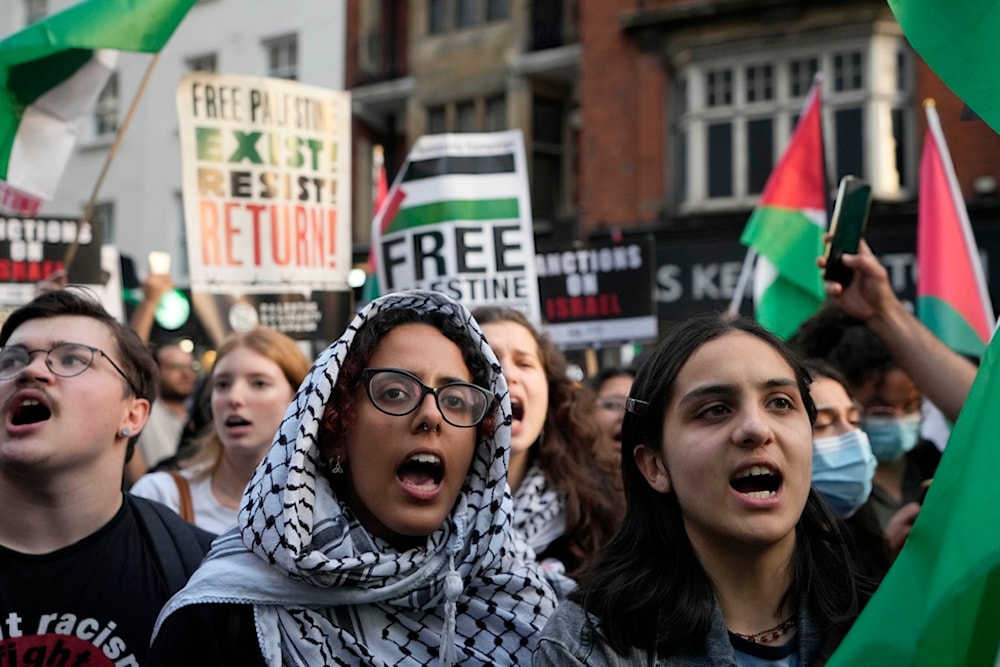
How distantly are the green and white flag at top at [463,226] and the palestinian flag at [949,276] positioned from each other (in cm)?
205

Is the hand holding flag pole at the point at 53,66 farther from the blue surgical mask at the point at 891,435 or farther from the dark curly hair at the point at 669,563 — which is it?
the blue surgical mask at the point at 891,435

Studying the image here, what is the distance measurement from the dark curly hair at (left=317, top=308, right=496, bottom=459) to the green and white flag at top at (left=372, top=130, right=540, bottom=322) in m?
2.46

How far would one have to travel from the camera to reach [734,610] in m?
2.08

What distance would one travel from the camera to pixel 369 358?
2.37 meters

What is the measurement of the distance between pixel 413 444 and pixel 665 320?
11933 mm

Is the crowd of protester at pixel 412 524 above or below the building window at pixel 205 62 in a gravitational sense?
below

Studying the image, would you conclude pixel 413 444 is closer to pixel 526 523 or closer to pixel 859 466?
pixel 526 523

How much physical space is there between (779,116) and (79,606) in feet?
42.9

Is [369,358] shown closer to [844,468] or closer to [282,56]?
[844,468]

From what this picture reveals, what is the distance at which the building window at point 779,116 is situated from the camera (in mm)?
13578

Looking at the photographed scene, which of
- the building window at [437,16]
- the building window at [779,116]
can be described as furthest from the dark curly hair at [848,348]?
the building window at [437,16]

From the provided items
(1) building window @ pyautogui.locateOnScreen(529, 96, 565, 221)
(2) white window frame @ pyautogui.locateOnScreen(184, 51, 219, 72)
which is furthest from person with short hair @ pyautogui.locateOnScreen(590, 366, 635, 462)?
(2) white window frame @ pyautogui.locateOnScreen(184, 51, 219, 72)

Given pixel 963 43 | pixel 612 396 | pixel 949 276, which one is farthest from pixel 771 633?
pixel 949 276

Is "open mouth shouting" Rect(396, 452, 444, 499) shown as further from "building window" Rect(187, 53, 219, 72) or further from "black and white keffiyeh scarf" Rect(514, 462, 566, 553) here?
"building window" Rect(187, 53, 219, 72)
